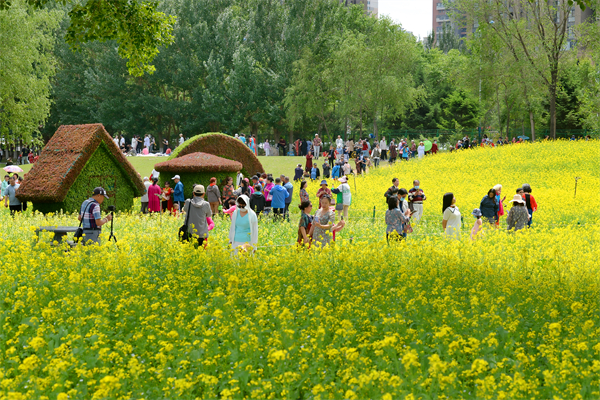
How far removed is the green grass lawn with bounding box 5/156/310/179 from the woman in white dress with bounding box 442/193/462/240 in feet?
67.2

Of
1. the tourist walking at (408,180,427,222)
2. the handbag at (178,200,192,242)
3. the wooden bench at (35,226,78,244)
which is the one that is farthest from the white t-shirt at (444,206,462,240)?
the wooden bench at (35,226,78,244)

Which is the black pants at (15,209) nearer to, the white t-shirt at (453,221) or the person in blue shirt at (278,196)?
the person in blue shirt at (278,196)

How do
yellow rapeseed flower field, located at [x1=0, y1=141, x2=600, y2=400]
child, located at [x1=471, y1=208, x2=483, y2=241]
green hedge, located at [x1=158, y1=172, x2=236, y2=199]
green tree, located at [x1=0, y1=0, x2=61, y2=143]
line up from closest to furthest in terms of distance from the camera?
1. yellow rapeseed flower field, located at [x1=0, y1=141, x2=600, y2=400]
2. child, located at [x1=471, y1=208, x2=483, y2=241]
3. green hedge, located at [x1=158, y1=172, x2=236, y2=199]
4. green tree, located at [x1=0, y1=0, x2=61, y2=143]

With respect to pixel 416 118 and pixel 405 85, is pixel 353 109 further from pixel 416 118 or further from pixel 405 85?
pixel 416 118

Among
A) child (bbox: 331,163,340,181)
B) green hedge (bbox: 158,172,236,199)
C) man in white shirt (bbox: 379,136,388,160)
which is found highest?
man in white shirt (bbox: 379,136,388,160)

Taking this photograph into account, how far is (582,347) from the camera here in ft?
18.7

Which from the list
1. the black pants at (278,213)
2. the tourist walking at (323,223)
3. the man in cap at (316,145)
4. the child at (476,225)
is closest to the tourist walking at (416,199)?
the child at (476,225)

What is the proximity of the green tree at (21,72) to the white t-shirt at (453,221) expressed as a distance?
106 ft

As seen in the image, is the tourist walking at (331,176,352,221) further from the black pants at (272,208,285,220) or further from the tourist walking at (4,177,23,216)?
the tourist walking at (4,177,23,216)

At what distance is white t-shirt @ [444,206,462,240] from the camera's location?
481 inches

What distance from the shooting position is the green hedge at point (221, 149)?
24859 millimetres

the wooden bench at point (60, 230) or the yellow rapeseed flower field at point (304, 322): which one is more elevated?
the wooden bench at point (60, 230)

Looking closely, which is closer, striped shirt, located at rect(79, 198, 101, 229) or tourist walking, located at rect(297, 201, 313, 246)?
striped shirt, located at rect(79, 198, 101, 229)

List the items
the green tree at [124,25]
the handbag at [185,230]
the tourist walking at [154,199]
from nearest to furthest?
the handbag at [185,230], the green tree at [124,25], the tourist walking at [154,199]
